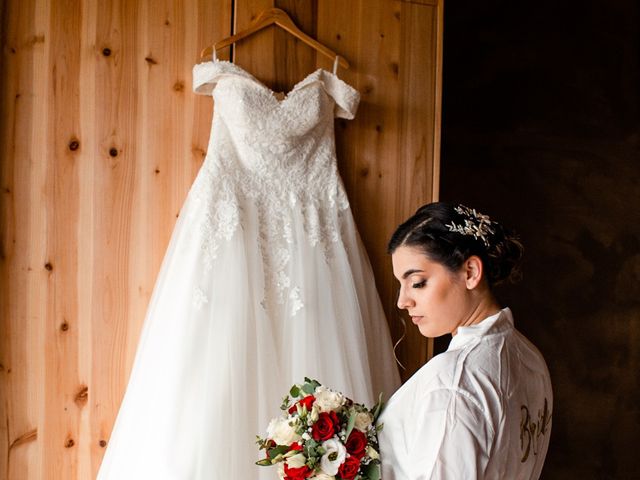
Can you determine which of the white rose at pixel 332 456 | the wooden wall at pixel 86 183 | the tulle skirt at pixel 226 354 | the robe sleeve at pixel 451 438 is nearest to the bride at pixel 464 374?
the robe sleeve at pixel 451 438

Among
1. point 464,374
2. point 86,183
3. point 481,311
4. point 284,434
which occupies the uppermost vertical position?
point 86,183

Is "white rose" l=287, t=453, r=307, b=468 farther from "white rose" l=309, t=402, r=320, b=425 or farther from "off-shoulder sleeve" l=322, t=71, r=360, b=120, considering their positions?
"off-shoulder sleeve" l=322, t=71, r=360, b=120

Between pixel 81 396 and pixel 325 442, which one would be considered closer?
pixel 325 442

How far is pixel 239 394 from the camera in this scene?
6.68 ft

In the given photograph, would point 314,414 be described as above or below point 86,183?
below

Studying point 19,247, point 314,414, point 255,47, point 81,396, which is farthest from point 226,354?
point 255,47

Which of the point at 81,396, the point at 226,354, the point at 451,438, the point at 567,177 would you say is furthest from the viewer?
the point at 567,177

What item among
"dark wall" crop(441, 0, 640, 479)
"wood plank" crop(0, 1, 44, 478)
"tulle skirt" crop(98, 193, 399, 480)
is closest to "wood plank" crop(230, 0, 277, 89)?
"tulle skirt" crop(98, 193, 399, 480)

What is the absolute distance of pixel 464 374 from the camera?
4.56ft

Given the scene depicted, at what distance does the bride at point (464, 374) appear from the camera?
1.35 meters

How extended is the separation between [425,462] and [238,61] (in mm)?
1506

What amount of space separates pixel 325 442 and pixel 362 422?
9 centimetres

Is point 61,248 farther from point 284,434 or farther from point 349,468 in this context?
point 349,468

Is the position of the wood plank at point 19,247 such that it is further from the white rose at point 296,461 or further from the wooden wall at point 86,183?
the white rose at point 296,461
